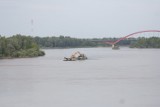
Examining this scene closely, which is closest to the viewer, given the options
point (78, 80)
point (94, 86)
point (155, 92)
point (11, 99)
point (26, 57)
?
point (11, 99)

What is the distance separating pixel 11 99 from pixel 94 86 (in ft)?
12.8

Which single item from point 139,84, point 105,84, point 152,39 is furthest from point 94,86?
point 152,39

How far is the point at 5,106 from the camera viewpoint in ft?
39.0

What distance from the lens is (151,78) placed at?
18516mm

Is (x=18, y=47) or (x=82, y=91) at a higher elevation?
(x=18, y=47)

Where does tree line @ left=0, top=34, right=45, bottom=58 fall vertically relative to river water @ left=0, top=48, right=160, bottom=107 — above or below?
above

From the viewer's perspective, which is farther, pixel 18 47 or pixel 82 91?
pixel 18 47

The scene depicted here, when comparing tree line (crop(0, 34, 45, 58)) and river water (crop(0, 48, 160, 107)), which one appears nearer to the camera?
river water (crop(0, 48, 160, 107))

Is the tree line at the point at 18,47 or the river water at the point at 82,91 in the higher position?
the tree line at the point at 18,47

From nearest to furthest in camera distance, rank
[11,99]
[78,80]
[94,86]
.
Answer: [11,99]
[94,86]
[78,80]

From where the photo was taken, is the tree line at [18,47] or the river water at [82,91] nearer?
the river water at [82,91]

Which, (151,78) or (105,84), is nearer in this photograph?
(105,84)

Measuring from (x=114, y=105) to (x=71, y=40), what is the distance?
5874 cm

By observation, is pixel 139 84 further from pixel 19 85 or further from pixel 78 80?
pixel 19 85
